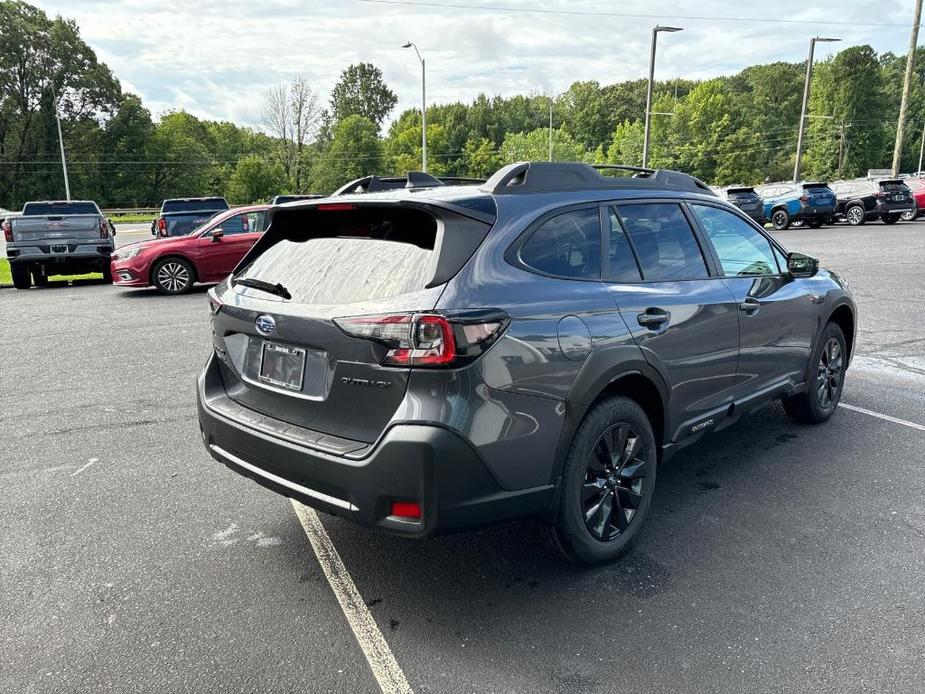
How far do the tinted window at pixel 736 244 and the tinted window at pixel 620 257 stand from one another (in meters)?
0.80

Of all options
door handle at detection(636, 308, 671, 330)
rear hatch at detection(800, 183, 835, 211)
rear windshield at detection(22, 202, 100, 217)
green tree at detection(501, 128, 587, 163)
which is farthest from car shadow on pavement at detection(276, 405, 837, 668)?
green tree at detection(501, 128, 587, 163)

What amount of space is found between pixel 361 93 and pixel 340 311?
119 metres

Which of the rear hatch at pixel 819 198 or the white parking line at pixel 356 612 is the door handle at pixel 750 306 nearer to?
the white parking line at pixel 356 612

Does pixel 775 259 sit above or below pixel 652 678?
above

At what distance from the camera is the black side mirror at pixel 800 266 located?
4605mm

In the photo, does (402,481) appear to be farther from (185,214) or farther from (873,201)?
(873,201)

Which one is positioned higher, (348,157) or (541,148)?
(541,148)

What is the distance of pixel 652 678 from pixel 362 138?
8182cm

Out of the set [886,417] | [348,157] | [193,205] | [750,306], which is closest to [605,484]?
[750,306]

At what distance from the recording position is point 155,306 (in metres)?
11.2

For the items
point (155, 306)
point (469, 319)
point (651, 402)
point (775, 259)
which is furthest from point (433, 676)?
point (155, 306)

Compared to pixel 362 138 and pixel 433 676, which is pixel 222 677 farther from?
pixel 362 138

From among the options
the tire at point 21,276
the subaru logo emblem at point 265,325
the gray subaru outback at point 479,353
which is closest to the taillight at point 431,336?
the gray subaru outback at point 479,353

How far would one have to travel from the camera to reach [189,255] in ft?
41.6
